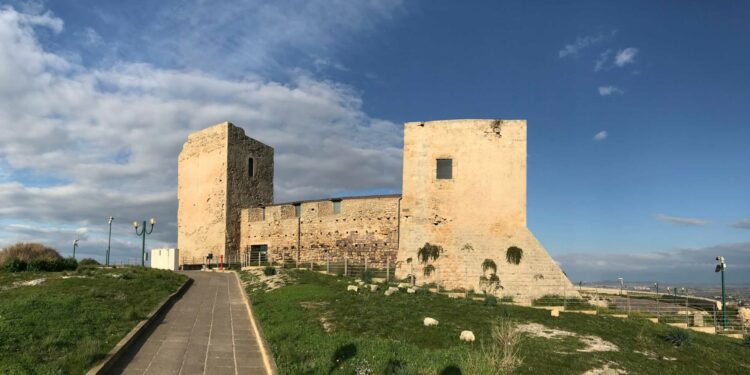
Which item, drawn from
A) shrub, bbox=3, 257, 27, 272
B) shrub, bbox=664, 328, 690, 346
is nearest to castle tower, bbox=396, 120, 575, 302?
shrub, bbox=664, 328, 690, 346

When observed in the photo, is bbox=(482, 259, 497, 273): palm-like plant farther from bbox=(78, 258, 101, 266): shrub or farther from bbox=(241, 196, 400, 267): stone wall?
bbox=(78, 258, 101, 266): shrub

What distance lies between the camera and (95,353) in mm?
8867

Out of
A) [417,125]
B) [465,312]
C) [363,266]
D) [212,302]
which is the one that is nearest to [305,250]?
[363,266]

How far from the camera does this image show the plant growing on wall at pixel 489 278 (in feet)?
70.0

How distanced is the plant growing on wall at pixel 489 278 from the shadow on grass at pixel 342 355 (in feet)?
41.5

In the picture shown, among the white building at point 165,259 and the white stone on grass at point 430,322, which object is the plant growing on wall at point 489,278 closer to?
the white stone on grass at point 430,322

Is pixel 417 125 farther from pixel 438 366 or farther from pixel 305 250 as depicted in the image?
pixel 438 366

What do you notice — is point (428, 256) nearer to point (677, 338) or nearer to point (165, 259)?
point (677, 338)

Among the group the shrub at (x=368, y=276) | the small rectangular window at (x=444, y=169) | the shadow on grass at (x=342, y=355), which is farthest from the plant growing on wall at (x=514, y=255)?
the shadow on grass at (x=342, y=355)

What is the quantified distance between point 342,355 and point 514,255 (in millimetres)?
14390

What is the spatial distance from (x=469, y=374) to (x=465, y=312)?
6622 mm

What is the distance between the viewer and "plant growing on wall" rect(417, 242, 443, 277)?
22.5 metres

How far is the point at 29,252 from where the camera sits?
25.0 m

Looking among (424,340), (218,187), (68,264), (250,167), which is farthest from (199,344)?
(250,167)
